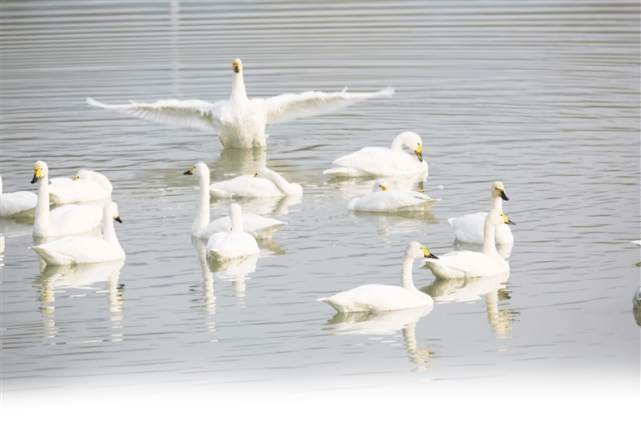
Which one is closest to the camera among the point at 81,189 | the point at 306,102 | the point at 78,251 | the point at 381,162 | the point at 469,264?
the point at 469,264

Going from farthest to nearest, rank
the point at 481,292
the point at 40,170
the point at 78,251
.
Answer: the point at 40,170 → the point at 78,251 → the point at 481,292

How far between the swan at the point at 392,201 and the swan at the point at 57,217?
3.38m

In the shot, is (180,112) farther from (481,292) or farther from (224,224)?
(481,292)

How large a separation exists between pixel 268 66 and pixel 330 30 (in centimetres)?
1019

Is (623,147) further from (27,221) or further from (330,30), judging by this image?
(330,30)

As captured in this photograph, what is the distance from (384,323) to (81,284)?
3467 millimetres

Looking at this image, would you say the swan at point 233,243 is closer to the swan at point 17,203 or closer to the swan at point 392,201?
the swan at point 392,201

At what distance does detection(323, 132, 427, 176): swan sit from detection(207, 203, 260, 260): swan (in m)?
4.11

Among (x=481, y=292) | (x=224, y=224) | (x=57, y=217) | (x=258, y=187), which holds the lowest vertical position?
(x=481, y=292)

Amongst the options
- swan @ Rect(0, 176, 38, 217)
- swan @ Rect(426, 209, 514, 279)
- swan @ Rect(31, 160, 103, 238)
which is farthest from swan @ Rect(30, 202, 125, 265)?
swan @ Rect(426, 209, 514, 279)

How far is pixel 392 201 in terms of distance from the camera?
14.9 meters

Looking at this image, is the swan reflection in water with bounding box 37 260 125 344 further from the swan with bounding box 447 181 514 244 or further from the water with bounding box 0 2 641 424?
the swan with bounding box 447 181 514 244

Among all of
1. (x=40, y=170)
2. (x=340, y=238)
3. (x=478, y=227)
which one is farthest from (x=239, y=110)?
(x=478, y=227)

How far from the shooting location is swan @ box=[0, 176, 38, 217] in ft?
49.3
